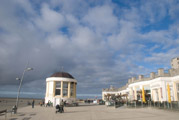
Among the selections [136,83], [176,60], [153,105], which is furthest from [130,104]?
[176,60]

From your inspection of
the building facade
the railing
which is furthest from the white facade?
the railing

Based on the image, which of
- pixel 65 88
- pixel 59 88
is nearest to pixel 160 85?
pixel 65 88

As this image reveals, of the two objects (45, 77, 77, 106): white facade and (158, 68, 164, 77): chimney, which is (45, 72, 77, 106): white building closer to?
(45, 77, 77, 106): white facade

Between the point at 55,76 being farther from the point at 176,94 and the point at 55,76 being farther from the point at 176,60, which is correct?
the point at 176,60

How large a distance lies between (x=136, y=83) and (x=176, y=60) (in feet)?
210

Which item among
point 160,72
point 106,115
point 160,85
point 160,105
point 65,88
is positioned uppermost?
point 160,72

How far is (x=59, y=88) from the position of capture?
4159cm

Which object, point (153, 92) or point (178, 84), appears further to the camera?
point (153, 92)

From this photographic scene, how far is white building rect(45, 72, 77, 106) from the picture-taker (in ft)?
133

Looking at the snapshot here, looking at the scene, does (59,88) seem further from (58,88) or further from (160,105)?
(160,105)

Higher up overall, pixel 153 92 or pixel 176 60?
pixel 176 60

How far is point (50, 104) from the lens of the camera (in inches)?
1532

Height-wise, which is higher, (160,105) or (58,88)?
(58,88)

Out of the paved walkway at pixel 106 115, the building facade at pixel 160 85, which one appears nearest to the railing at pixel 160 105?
the paved walkway at pixel 106 115
